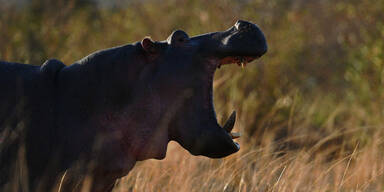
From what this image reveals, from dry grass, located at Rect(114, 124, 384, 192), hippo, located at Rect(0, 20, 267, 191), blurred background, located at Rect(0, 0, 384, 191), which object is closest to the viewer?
hippo, located at Rect(0, 20, 267, 191)

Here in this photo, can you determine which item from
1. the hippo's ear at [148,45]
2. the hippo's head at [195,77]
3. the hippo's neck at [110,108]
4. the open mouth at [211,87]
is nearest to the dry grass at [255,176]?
the open mouth at [211,87]

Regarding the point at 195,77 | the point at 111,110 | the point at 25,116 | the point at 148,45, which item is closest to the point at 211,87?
the point at 195,77

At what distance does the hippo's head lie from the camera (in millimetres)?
2857

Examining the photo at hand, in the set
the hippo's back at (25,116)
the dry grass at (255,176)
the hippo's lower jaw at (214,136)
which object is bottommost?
the dry grass at (255,176)

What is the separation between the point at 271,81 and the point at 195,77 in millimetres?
5512

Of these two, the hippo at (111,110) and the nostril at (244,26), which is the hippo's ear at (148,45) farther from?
the nostril at (244,26)

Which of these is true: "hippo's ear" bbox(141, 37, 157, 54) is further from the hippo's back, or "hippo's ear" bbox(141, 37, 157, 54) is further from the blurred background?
the blurred background

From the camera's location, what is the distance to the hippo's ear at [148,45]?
2.86 meters

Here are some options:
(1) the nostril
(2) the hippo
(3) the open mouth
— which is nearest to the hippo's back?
(2) the hippo

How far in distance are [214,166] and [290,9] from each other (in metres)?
5.40

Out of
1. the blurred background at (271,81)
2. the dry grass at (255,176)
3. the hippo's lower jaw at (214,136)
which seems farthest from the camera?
the blurred background at (271,81)

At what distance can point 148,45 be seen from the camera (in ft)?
9.39

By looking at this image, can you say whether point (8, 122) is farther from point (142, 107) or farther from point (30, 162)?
point (142, 107)

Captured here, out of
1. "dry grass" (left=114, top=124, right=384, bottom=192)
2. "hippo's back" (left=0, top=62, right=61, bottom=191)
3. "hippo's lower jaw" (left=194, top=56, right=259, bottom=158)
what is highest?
"hippo's back" (left=0, top=62, right=61, bottom=191)
